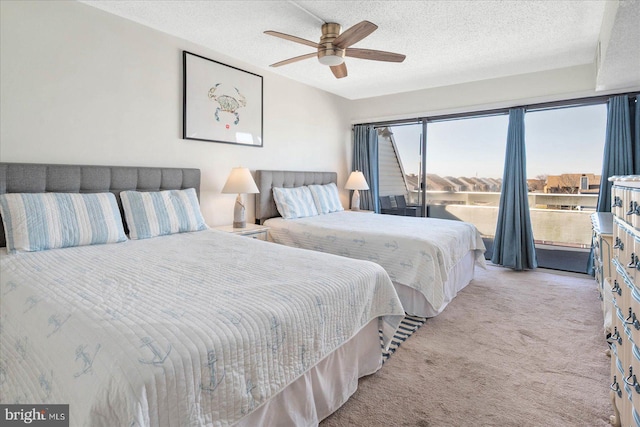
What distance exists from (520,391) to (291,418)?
1.34m

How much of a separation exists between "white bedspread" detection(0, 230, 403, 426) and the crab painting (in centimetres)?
212

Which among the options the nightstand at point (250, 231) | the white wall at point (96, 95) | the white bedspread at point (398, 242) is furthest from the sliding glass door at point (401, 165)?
the nightstand at point (250, 231)

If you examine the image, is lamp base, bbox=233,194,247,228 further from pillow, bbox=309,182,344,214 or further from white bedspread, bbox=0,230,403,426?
white bedspread, bbox=0,230,403,426

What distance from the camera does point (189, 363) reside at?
3.29 ft

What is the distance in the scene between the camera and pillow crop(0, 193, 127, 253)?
2117 millimetres

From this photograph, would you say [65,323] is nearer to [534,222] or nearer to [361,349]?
[361,349]

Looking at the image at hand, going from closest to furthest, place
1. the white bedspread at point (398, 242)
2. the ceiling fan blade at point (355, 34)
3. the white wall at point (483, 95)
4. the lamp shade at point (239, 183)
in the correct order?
the ceiling fan blade at point (355, 34) < the white bedspread at point (398, 242) < the lamp shade at point (239, 183) < the white wall at point (483, 95)

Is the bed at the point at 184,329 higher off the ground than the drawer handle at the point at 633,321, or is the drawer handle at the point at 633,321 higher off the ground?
the drawer handle at the point at 633,321

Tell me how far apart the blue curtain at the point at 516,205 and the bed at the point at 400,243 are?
77 centimetres

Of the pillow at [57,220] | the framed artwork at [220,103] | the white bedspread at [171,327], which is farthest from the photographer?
the framed artwork at [220,103]

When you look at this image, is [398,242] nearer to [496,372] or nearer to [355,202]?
[496,372]

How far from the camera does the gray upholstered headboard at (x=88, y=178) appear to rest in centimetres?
232

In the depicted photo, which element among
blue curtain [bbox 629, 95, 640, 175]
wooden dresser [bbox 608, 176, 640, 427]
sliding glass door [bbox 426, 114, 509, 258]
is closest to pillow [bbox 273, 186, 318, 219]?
sliding glass door [bbox 426, 114, 509, 258]

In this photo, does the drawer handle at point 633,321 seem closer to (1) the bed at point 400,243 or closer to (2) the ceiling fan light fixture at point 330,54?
(1) the bed at point 400,243
